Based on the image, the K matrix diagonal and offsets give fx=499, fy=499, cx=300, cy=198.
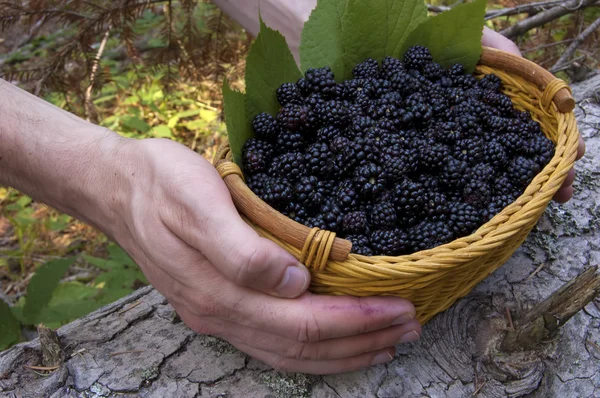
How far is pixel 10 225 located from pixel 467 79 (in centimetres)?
229

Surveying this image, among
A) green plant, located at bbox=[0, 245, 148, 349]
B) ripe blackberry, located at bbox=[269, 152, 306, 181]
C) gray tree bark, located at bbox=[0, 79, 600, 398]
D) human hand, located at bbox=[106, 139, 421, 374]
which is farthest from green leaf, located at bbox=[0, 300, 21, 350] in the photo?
ripe blackberry, located at bbox=[269, 152, 306, 181]

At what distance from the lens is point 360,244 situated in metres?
0.98

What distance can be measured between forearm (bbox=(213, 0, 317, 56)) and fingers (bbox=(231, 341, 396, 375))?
3.61 feet

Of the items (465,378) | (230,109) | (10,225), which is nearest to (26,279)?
(10,225)

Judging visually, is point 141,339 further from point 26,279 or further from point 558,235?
point 26,279

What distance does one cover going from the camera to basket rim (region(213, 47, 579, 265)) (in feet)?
2.93

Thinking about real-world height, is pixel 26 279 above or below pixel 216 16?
below

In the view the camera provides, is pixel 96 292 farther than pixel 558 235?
Yes

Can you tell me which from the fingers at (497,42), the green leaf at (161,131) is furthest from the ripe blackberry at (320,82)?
the green leaf at (161,131)

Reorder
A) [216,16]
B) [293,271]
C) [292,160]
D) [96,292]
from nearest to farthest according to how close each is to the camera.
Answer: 1. [293,271]
2. [292,160]
3. [96,292]
4. [216,16]

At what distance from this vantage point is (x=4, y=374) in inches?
38.7

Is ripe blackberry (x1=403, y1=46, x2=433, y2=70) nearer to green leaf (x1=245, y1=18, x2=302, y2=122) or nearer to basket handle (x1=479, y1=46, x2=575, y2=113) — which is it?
basket handle (x1=479, y1=46, x2=575, y2=113)

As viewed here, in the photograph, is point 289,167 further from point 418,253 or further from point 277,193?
point 418,253

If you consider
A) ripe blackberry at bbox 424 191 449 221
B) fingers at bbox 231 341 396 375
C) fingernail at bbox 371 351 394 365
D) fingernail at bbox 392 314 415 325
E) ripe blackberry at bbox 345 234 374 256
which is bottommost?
fingers at bbox 231 341 396 375
